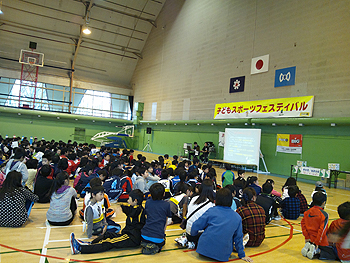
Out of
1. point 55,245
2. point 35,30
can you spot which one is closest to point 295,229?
point 55,245

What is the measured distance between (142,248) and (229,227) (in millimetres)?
1337

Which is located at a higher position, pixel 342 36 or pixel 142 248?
pixel 342 36

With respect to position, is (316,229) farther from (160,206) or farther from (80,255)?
(80,255)

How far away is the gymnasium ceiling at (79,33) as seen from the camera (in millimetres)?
22703

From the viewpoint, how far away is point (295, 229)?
5.44m

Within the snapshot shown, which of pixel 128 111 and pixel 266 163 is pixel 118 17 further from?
pixel 266 163

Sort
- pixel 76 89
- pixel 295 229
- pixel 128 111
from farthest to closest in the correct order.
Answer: pixel 128 111 < pixel 76 89 < pixel 295 229

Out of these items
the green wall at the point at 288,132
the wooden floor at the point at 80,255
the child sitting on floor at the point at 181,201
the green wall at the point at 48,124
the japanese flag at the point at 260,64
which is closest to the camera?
the wooden floor at the point at 80,255

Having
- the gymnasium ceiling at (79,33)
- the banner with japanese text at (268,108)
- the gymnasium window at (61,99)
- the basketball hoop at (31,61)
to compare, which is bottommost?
the banner with japanese text at (268,108)

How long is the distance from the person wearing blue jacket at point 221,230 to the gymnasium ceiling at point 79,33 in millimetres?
22115

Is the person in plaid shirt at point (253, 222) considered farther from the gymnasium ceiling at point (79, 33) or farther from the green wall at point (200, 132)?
the gymnasium ceiling at point (79, 33)

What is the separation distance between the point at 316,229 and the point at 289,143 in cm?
1054

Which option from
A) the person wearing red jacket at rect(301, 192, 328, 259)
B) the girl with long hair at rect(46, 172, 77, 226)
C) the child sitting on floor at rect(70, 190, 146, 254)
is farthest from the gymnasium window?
the person wearing red jacket at rect(301, 192, 328, 259)

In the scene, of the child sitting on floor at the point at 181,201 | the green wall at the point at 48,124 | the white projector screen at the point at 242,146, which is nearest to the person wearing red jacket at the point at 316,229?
the child sitting on floor at the point at 181,201
